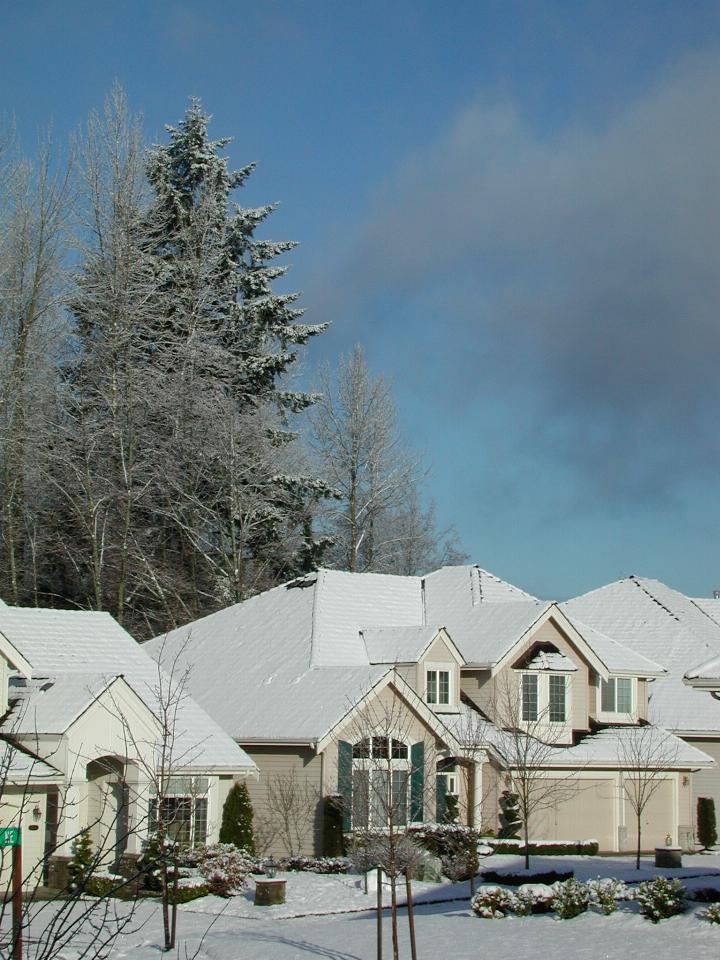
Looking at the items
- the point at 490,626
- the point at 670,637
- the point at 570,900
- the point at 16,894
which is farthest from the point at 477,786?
the point at 16,894

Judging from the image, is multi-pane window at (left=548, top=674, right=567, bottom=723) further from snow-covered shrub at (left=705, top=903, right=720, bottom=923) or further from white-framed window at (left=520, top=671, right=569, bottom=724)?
snow-covered shrub at (left=705, top=903, right=720, bottom=923)

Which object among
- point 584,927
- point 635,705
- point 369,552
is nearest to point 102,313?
point 369,552

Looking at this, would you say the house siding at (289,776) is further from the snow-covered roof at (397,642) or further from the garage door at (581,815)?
the garage door at (581,815)

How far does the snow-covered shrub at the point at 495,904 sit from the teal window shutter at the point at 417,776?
6.67 m

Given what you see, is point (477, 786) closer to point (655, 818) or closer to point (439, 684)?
point (439, 684)

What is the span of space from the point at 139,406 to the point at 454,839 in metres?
20.4

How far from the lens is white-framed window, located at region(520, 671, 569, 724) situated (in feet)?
115

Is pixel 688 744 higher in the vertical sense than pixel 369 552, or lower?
lower

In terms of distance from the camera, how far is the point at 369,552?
50.8 meters

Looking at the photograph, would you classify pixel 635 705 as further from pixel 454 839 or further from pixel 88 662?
pixel 88 662

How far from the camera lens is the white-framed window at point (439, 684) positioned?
3356 cm

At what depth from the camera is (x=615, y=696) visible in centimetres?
3719

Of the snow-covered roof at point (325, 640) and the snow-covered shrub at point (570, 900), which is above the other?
the snow-covered roof at point (325, 640)

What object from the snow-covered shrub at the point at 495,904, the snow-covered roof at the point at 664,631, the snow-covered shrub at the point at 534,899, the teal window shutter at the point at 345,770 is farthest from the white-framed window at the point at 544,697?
the snow-covered shrub at the point at 495,904
